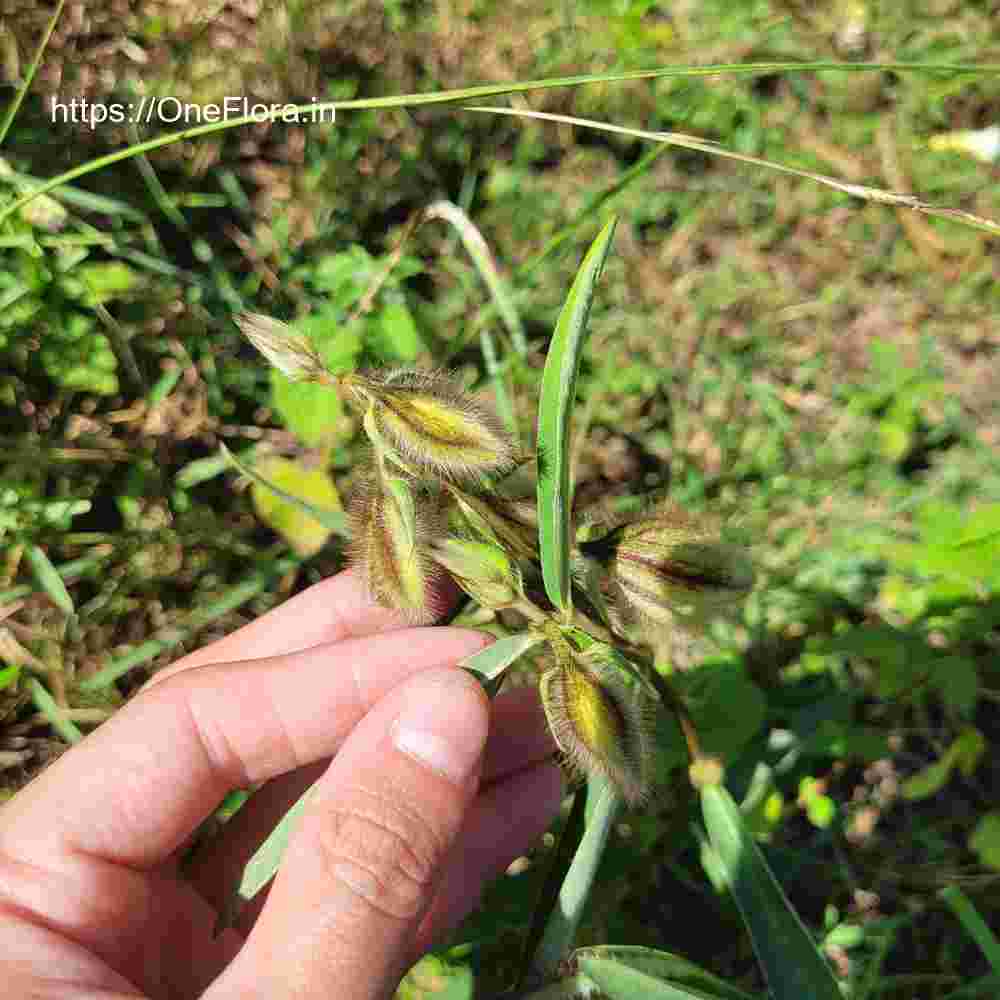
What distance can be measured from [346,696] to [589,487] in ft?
3.23

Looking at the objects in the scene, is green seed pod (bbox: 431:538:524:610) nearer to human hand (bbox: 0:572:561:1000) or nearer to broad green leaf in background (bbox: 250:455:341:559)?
human hand (bbox: 0:572:561:1000)

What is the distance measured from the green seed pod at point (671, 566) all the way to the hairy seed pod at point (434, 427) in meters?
0.23

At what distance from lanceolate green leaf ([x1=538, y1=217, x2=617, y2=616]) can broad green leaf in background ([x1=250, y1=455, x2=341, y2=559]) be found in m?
1.00

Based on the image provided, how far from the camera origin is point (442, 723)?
1.19 m

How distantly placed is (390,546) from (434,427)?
0.16m

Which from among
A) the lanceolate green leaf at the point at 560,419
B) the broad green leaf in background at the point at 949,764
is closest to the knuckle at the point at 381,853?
the lanceolate green leaf at the point at 560,419

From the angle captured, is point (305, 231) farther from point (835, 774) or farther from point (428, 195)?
point (835, 774)

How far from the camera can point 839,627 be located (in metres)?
2.23

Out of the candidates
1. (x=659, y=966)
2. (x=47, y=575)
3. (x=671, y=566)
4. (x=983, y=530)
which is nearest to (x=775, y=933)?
(x=659, y=966)

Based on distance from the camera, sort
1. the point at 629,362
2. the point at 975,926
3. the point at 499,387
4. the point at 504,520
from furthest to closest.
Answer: the point at 629,362 < the point at 499,387 < the point at 975,926 < the point at 504,520

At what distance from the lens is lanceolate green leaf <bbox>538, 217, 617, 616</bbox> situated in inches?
40.3

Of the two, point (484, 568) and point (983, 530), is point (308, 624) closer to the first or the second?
point (484, 568)

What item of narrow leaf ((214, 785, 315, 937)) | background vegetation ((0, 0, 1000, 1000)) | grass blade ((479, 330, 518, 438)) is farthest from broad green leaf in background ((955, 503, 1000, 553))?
narrow leaf ((214, 785, 315, 937))

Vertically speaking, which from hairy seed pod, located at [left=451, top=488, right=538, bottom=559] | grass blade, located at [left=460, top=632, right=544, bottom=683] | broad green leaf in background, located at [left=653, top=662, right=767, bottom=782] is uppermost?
hairy seed pod, located at [left=451, top=488, right=538, bottom=559]
